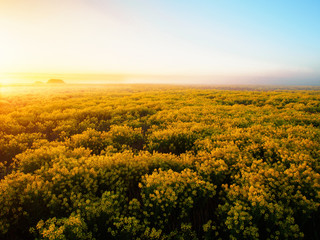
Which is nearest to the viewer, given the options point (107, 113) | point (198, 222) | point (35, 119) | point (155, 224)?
point (155, 224)

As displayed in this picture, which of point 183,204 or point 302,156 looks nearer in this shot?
point 183,204

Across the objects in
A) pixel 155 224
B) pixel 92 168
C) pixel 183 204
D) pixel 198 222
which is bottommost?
pixel 198 222

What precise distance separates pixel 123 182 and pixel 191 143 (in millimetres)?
3754

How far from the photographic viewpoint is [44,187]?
4.05 m

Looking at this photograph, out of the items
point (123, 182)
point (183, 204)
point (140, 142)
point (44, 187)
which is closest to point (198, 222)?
point (183, 204)

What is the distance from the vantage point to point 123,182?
184 inches

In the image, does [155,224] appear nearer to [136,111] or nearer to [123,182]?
[123,182]

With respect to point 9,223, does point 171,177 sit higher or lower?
higher

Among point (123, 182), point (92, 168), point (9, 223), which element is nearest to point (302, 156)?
point (123, 182)

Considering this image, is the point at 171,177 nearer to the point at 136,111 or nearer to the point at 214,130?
the point at 214,130

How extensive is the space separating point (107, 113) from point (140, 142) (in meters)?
6.21

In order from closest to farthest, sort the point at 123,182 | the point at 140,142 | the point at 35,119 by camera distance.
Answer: the point at 123,182 → the point at 140,142 → the point at 35,119

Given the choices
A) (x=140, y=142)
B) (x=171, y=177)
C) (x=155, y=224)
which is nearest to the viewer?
(x=155, y=224)

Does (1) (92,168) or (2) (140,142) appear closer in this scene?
(1) (92,168)
